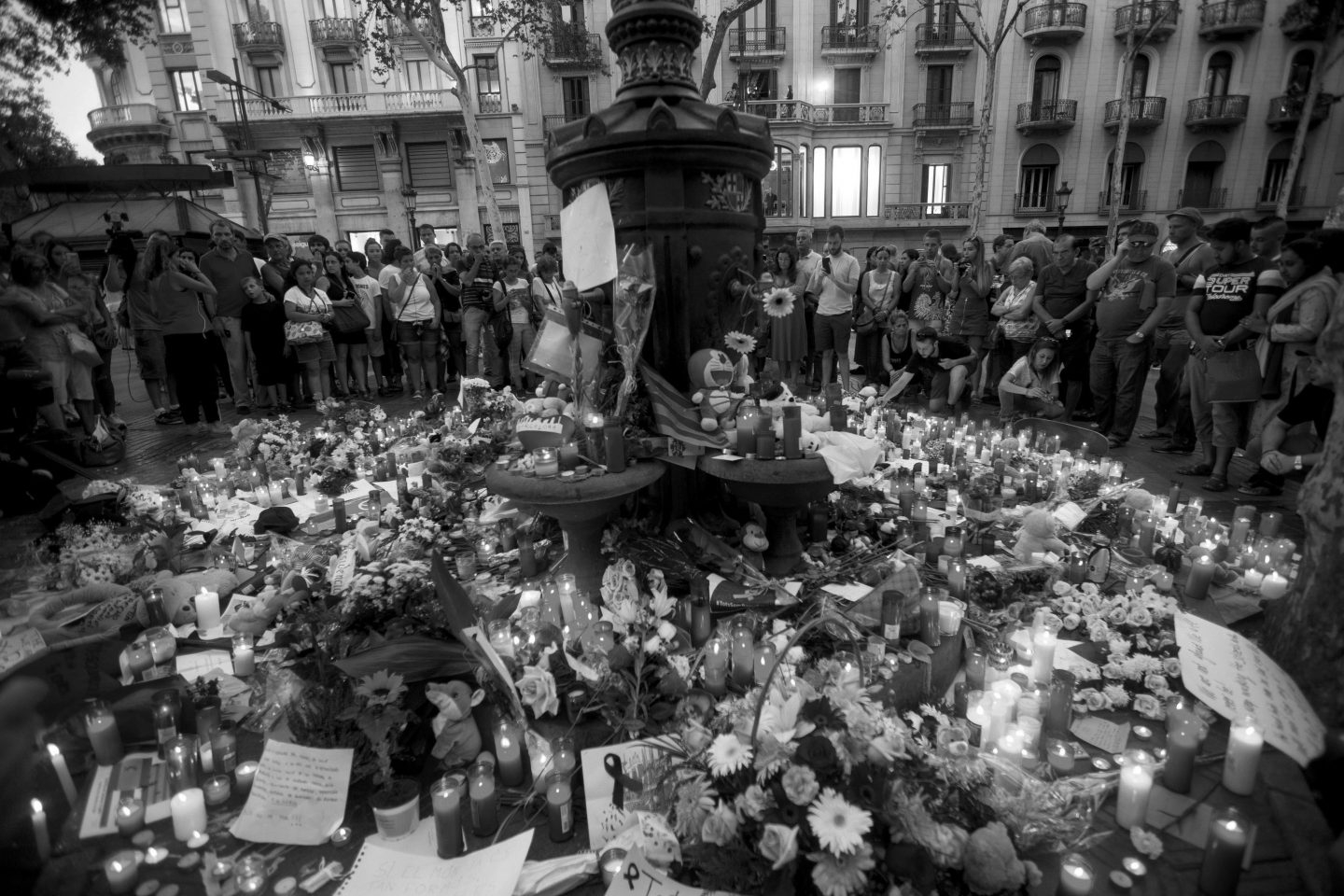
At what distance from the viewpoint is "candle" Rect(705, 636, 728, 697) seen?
9.22ft

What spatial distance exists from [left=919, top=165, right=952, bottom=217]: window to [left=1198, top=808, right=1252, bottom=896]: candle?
93.8 feet

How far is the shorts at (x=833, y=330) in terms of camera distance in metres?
9.07

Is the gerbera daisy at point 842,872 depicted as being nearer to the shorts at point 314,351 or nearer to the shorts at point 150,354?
the shorts at point 314,351

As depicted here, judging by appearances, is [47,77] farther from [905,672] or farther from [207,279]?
[207,279]

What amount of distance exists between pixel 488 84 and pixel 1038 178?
2267 centimetres

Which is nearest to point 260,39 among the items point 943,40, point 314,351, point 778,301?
point 314,351

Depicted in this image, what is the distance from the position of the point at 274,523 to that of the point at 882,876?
489cm

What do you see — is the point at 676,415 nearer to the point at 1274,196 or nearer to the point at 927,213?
the point at 927,213

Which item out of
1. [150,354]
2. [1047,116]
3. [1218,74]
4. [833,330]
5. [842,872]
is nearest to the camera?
[842,872]

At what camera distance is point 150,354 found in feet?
27.0

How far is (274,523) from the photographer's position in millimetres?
4996

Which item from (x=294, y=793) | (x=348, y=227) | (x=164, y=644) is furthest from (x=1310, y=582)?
(x=348, y=227)

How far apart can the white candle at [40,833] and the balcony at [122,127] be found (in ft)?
7.13

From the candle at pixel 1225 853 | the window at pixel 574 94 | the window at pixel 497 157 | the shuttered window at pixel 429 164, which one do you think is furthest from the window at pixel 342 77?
the candle at pixel 1225 853
